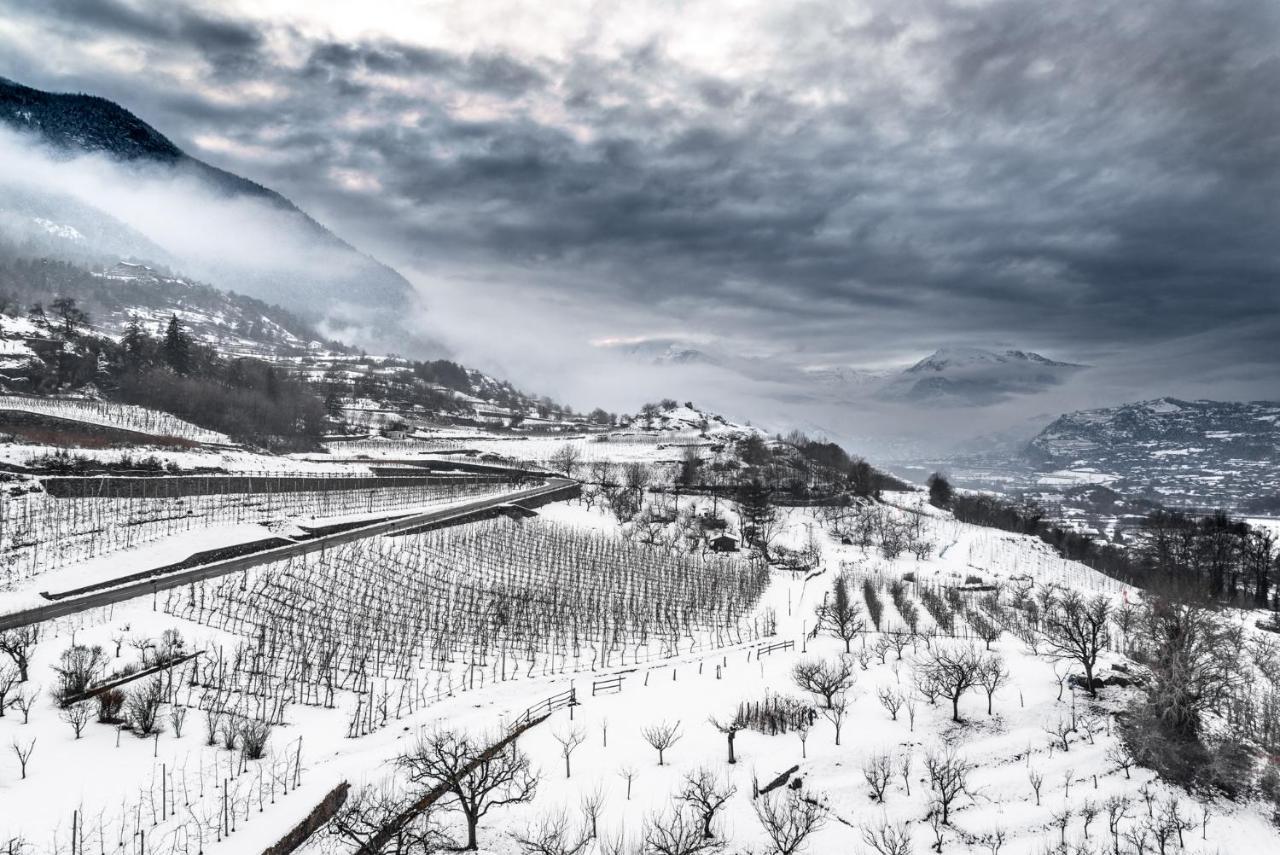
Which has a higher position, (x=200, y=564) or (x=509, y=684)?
(x=200, y=564)

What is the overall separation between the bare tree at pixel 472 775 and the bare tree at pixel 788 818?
28.2 feet

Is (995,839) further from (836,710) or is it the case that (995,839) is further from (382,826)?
(382,826)

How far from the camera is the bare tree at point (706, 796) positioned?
21.3 m

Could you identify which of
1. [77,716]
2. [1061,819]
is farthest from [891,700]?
[77,716]

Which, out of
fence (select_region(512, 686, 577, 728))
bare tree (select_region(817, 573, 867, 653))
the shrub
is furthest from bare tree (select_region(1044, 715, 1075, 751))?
the shrub

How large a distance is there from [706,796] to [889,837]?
785 centimetres

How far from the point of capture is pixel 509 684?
34.8 meters

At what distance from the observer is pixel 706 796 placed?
21297 millimetres

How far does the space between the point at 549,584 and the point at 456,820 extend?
36.1 m

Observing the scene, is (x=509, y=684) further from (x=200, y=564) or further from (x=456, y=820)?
(x=200, y=564)

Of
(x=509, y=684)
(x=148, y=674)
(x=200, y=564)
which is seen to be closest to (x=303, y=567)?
(x=200, y=564)

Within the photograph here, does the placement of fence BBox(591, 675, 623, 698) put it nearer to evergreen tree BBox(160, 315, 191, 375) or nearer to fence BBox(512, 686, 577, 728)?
fence BBox(512, 686, 577, 728)

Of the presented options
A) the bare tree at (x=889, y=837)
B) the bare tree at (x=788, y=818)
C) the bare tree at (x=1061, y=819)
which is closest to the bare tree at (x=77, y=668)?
the bare tree at (x=788, y=818)

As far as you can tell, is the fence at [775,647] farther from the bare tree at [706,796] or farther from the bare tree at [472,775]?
the bare tree at [472,775]
